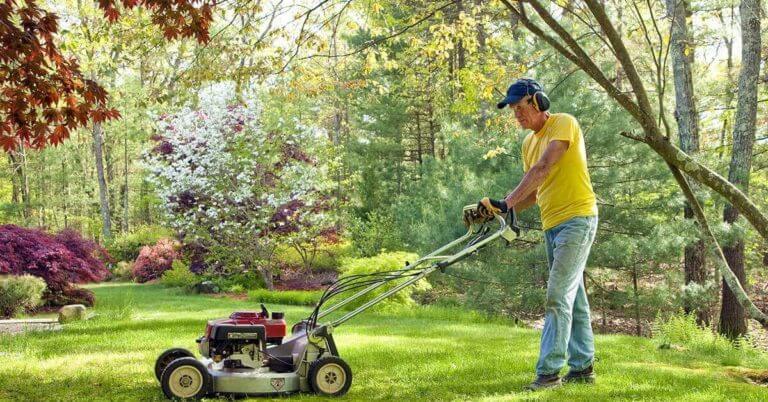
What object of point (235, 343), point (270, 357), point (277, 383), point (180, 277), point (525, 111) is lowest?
point (277, 383)

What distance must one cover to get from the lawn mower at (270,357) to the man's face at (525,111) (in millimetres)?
618

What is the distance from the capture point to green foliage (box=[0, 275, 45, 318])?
387 inches

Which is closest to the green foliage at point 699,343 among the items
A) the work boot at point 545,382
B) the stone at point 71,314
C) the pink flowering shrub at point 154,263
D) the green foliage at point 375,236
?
the work boot at point 545,382

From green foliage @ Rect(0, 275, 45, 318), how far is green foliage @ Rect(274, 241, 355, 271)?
868cm

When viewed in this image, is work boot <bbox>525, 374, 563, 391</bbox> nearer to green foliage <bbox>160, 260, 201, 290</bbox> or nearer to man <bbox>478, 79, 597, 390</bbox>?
man <bbox>478, 79, 597, 390</bbox>

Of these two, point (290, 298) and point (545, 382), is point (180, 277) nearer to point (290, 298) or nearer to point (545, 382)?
point (290, 298)

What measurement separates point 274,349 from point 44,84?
2.51 meters

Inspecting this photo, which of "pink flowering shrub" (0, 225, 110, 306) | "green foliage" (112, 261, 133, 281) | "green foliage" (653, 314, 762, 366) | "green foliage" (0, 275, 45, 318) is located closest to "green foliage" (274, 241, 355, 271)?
"green foliage" (112, 261, 133, 281)

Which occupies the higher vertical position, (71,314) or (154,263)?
(154,263)

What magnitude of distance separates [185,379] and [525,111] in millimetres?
2621

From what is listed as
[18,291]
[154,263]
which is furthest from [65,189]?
[18,291]

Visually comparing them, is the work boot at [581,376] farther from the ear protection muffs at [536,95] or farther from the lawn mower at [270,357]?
the ear protection muffs at [536,95]

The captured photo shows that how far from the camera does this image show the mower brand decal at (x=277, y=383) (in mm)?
4102

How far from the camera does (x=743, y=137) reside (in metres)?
10.6
